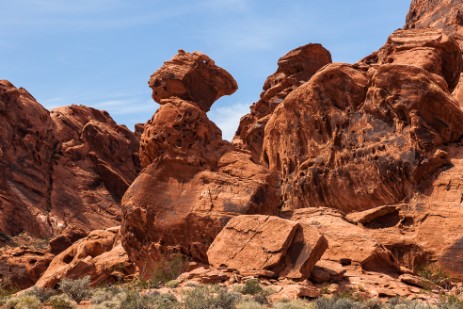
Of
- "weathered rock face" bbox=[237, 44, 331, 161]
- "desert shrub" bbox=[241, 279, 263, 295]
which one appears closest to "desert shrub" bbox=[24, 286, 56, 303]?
"desert shrub" bbox=[241, 279, 263, 295]

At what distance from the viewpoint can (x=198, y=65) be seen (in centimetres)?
3766

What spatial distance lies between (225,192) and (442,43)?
17.8 metres

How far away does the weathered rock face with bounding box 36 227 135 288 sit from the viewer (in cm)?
3225

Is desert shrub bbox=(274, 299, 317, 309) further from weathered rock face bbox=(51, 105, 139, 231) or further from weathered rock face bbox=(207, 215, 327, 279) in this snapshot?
weathered rock face bbox=(51, 105, 139, 231)

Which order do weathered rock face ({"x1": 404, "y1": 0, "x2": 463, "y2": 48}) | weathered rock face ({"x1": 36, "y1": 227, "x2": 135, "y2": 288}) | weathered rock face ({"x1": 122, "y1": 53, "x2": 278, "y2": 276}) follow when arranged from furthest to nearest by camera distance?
1. weathered rock face ({"x1": 404, "y1": 0, "x2": 463, "y2": 48})
2. weathered rock face ({"x1": 36, "y1": 227, "x2": 135, "y2": 288})
3. weathered rock face ({"x1": 122, "y1": 53, "x2": 278, "y2": 276})

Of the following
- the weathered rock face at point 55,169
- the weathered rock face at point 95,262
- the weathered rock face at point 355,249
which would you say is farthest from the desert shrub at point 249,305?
the weathered rock face at point 55,169

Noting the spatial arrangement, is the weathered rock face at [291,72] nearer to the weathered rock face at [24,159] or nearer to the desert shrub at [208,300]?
the weathered rock face at [24,159]

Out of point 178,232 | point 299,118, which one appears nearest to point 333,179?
point 299,118

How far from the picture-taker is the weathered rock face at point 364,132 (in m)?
29.7

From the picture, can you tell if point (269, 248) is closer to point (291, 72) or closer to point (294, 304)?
point (294, 304)

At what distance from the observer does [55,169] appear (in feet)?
247

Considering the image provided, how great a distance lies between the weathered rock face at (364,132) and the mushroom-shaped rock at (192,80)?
4103 millimetres

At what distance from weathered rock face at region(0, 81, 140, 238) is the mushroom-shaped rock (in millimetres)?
31195

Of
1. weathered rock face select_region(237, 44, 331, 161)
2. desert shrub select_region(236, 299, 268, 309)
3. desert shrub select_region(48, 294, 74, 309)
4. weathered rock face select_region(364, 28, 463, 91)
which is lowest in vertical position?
desert shrub select_region(236, 299, 268, 309)
